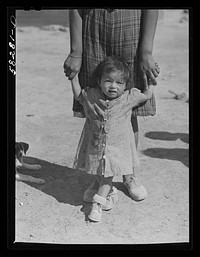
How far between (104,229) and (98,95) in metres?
0.63

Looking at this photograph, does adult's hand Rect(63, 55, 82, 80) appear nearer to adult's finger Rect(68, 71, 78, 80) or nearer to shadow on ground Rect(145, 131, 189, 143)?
adult's finger Rect(68, 71, 78, 80)

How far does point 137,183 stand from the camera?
3.37 meters

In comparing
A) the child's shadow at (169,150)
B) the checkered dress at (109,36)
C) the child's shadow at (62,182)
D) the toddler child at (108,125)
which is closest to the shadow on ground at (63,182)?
the child's shadow at (62,182)

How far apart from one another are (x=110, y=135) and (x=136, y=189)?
352 mm

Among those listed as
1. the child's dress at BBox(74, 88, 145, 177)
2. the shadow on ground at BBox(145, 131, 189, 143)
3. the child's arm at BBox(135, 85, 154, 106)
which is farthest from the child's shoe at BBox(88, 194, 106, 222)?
the shadow on ground at BBox(145, 131, 189, 143)

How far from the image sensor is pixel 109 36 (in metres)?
3.10

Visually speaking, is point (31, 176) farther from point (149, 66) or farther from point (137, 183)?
point (149, 66)

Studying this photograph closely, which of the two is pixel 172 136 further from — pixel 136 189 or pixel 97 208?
pixel 97 208

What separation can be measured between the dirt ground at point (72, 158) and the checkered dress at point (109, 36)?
0.25m

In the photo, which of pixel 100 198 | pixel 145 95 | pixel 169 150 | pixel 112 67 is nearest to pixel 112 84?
pixel 112 67

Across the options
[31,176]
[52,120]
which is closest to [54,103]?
[52,120]

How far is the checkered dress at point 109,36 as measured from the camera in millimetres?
3086

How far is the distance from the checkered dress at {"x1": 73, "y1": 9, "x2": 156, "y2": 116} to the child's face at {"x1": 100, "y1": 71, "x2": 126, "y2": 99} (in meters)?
0.09

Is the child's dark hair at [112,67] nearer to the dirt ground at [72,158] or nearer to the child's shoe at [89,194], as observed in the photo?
the dirt ground at [72,158]
